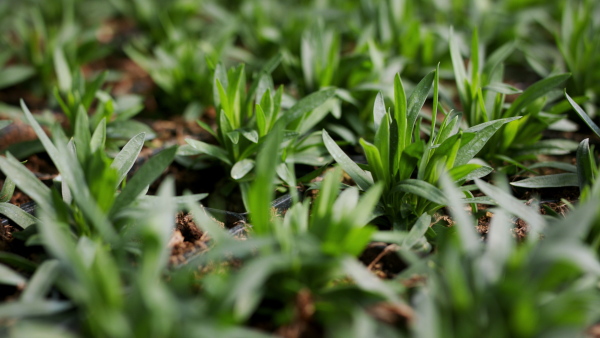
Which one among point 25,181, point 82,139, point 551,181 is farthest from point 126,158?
point 551,181

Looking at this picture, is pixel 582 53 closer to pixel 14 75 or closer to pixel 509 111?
pixel 509 111

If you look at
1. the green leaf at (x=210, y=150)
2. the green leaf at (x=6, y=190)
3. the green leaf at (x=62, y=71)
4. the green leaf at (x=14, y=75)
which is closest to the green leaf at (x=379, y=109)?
the green leaf at (x=210, y=150)

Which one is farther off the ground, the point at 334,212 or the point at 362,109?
the point at 334,212

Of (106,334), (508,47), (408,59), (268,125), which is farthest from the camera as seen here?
(408,59)

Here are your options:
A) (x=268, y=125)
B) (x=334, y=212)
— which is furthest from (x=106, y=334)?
(x=268, y=125)

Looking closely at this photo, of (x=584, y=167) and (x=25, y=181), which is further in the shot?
(x=584, y=167)

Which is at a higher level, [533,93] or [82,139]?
[82,139]

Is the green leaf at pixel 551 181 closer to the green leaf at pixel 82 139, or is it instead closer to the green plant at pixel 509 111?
the green plant at pixel 509 111

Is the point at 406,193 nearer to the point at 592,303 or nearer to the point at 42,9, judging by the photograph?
the point at 592,303

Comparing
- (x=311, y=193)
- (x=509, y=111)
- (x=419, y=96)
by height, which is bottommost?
(x=311, y=193)
